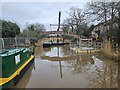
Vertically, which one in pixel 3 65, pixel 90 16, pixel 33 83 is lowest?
pixel 33 83

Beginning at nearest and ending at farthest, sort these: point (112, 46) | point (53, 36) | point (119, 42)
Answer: point (119, 42), point (112, 46), point (53, 36)

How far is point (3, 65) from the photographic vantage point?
8.15 m

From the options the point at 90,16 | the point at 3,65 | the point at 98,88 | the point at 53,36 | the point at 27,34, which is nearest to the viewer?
the point at 3,65

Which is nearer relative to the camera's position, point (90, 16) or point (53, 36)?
point (90, 16)

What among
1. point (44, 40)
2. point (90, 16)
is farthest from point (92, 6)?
point (44, 40)

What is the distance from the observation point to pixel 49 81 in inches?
415

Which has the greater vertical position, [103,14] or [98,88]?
[103,14]

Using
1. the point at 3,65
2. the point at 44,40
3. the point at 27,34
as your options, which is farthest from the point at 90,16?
the point at 44,40

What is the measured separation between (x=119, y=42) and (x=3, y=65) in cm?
1427

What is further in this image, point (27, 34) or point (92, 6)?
point (27, 34)

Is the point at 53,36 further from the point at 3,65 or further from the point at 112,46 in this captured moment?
the point at 3,65

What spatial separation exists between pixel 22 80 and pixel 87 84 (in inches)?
135

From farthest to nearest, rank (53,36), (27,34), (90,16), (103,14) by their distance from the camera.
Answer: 1. (53,36)
2. (27,34)
3. (90,16)
4. (103,14)

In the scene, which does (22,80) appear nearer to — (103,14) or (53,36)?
(103,14)
